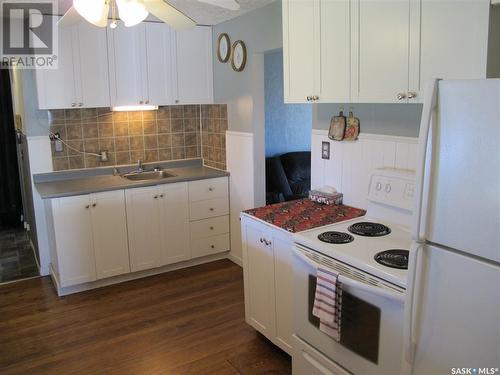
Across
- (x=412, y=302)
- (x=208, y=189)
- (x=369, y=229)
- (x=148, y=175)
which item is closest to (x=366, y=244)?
(x=369, y=229)

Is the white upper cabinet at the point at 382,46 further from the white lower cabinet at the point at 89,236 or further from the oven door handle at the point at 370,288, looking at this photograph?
the white lower cabinet at the point at 89,236

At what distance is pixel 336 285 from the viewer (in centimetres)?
213

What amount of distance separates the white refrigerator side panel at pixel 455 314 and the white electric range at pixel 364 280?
20 cm

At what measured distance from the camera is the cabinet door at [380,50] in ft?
7.11

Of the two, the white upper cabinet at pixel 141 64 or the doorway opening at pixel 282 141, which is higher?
the white upper cabinet at pixel 141 64

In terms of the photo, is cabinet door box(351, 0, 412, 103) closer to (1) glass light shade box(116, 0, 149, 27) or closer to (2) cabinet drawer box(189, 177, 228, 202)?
(1) glass light shade box(116, 0, 149, 27)

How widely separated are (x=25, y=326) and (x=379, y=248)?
2.68 m

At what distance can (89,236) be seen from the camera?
12.8 ft

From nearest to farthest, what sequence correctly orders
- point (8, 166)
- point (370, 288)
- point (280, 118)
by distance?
point (370, 288) < point (280, 118) < point (8, 166)

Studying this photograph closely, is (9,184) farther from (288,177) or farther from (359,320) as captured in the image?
(359,320)

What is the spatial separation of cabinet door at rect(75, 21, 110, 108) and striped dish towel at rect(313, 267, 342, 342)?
2822 mm

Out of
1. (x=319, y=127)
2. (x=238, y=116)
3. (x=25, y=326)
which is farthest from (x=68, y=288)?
(x=319, y=127)

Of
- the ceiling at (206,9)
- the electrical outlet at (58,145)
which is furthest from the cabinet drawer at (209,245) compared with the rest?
the ceiling at (206,9)

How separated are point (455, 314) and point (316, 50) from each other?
5.68ft
